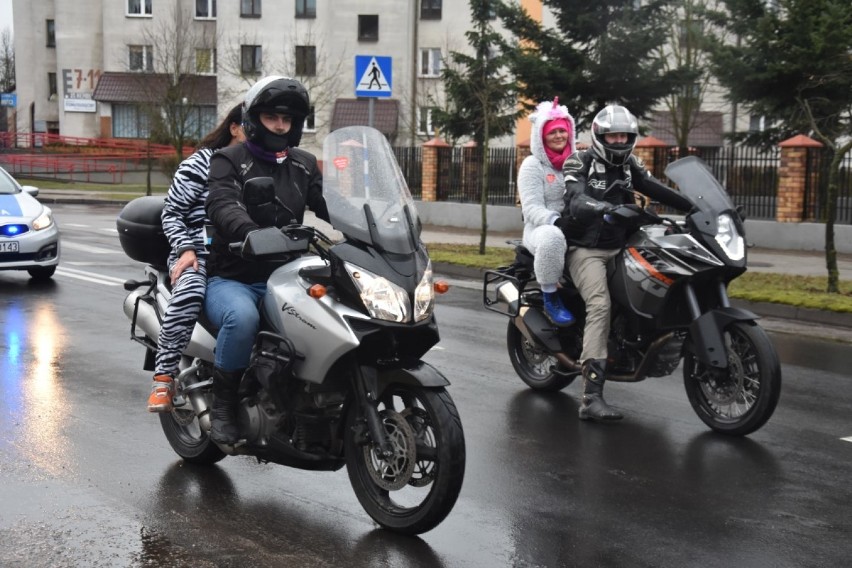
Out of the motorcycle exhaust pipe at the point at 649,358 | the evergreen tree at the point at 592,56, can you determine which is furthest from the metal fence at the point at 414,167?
the motorcycle exhaust pipe at the point at 649,358

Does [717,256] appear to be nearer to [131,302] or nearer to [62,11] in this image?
[131,302]

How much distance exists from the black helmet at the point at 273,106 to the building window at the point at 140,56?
5358 centimetres

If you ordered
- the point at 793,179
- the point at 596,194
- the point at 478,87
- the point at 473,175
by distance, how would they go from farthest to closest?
the point at 473,175
the point at 478,87
the point at 793,179
the point at 596,194

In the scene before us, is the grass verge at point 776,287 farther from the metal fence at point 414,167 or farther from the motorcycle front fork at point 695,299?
the metal fence at point 414,167

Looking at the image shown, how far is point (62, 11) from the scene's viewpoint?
6444cm

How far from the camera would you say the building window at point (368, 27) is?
2224 inches

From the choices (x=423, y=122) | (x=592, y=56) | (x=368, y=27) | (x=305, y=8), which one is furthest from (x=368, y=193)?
(x=305, y=8)

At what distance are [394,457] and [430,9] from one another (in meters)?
54.0

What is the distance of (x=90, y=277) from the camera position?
14.7 meters

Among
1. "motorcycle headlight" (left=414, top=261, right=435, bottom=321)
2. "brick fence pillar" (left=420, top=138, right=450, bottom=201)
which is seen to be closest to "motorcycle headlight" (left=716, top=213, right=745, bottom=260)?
"motorcycle headlight" (left=414, top=261, right=435, bottom=321)

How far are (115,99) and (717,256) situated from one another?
189 ft

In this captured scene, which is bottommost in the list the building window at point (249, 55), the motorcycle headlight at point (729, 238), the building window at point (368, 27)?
the motorcycle headlight at point (729, 238)

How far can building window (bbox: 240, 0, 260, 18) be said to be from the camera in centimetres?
5828

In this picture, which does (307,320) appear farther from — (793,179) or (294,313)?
(793,179)
